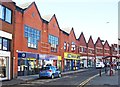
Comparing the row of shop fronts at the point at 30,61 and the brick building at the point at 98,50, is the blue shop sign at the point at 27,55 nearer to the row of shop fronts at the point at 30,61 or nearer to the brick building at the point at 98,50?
the row of shop fronts at the point at 30,61

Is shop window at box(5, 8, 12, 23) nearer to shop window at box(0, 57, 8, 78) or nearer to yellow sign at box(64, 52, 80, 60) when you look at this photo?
shop window at box(0, 57, 8, 78)

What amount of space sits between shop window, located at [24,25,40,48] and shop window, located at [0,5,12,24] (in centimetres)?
631

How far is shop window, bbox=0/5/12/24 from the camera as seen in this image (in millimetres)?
31031

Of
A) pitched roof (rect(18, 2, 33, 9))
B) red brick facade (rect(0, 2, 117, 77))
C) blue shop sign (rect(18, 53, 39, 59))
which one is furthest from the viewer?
pitched roof (rect(18, 2, 33, 9))

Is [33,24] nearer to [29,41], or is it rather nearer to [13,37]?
[29,41]

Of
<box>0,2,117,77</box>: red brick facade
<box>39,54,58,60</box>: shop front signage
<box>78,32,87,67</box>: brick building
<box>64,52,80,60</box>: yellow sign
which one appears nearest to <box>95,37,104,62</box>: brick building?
<box>0,2,117,77</box>: red brick facade

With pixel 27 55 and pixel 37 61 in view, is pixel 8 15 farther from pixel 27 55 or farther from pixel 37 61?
pixel 37 61

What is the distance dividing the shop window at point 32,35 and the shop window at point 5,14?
20.7ft

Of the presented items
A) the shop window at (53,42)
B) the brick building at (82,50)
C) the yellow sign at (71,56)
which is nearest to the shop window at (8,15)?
the shop window at (53,42)

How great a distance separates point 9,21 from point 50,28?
1812 centimetres

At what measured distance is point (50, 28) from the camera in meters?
50.7

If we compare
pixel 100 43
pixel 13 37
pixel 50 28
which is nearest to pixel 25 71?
pixel 13 37

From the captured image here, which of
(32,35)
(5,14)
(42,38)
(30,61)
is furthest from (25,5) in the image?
(5,14)

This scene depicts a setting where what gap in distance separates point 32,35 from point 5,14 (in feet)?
34.9
